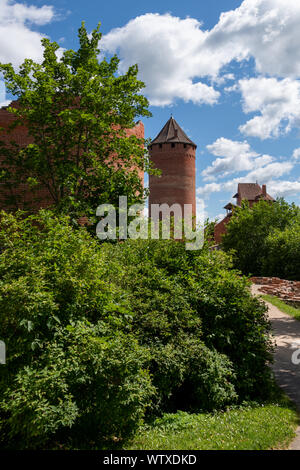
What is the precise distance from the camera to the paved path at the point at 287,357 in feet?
20.2

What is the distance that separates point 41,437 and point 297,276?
21413 millimetres

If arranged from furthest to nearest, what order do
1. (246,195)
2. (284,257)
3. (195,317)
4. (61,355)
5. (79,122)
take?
(246,195), (284,257), (79,122), (195,317), (61,355)

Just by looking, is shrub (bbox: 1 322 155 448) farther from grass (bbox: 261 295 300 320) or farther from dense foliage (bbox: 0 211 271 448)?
grass (bbox: 261 295 300 320)

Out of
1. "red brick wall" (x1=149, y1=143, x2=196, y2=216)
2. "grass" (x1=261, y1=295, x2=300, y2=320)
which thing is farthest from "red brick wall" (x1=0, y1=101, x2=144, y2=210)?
"red brick wall" (x1=149, y1=143, x2=196, y2=216)

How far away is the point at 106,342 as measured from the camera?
13.7 ft

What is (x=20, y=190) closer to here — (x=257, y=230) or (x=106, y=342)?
(x=106, y=342)

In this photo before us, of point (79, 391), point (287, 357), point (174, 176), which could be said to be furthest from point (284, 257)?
point (79, 391)

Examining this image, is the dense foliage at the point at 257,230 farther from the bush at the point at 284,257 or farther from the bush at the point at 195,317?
the bush at the point at 195,317

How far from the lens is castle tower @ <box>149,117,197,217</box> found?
39781 millimetres

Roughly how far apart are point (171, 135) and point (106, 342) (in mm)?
39682

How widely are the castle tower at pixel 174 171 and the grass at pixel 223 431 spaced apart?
115 feet

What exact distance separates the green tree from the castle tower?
2715 centimetres
